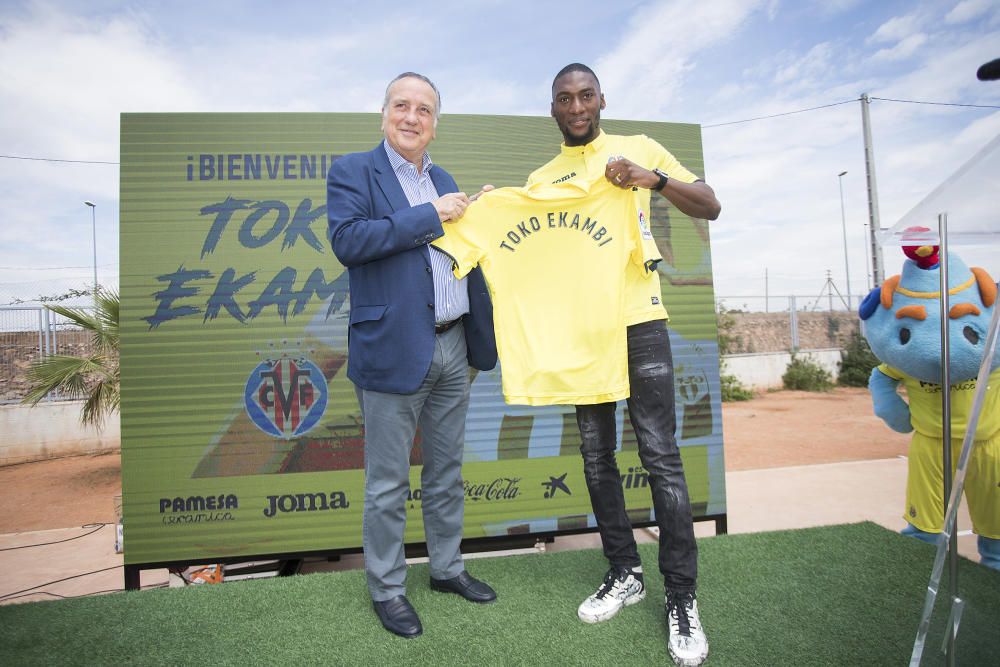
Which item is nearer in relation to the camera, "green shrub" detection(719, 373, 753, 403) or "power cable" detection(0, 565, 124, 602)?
"power cable" detection(0, 565, 124, 602)

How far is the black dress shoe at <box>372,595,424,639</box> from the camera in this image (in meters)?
2.10

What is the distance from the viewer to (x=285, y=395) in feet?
11.1

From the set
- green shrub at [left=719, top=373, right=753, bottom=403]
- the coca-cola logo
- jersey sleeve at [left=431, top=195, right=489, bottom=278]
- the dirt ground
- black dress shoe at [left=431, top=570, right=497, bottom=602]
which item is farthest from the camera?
green shrub at [left=719, top=373, right=753, bottom=403]

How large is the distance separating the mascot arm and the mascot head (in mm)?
251

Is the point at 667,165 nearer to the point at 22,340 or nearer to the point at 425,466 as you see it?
the point at 425,466

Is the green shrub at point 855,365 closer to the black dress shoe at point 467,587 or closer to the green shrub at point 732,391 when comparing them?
the green shrub at point 732,391

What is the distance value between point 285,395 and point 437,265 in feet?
5.49

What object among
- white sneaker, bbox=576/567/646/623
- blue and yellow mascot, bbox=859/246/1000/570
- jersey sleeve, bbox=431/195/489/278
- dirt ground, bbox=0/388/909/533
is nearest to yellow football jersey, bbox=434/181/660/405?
jersey sleeve, bbox=431/195/489/278

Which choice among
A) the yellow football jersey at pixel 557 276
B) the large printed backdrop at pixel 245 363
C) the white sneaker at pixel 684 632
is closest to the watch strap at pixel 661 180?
the yellow football jersey at pixel 557 276

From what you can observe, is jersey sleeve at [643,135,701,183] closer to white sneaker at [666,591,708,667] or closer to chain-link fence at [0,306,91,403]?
white sneaker at [666,591,708,667]

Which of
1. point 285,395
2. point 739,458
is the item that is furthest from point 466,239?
point 739,458

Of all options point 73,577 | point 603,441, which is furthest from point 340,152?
point 73,577

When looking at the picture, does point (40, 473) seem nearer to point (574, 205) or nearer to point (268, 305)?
point (268, 305)

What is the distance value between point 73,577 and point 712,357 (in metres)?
5.39
